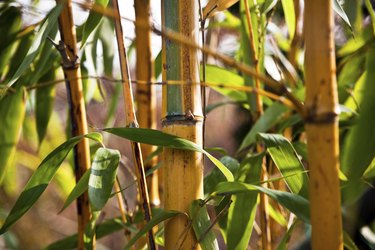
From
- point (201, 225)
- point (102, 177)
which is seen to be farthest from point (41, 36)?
point (201, 225)

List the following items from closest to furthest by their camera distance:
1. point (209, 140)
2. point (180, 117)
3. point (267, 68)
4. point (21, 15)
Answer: point (180, 117), point (21, 15), point (267, 68), point (209, 140)

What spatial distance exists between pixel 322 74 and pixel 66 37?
1.56 feet

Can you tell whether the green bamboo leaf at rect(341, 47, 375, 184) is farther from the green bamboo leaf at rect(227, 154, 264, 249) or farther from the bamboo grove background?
the green bamboo leaf at rect(227, 154, 264, 249)

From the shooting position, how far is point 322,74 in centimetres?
47

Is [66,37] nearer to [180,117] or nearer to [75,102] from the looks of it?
[75,102]

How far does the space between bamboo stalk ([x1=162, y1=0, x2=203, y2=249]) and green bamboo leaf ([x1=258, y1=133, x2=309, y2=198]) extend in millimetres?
102

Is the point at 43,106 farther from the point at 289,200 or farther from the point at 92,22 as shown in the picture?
the point at 289,200

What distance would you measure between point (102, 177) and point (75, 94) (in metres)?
0.19

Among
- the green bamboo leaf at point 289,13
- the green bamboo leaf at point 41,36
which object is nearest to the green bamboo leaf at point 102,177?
the green bamboo leaf at point 41,36

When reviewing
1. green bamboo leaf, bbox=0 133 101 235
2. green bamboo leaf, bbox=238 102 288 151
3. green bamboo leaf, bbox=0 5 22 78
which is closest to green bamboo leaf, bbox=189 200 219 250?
green bamboo leaf, bbox=0 133 101 235

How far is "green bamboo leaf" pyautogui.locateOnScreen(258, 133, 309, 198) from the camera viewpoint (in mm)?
→ 703

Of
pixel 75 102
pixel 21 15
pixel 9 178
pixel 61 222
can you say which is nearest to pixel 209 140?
pixel 61 222

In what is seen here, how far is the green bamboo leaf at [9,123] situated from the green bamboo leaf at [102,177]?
303 millimetres

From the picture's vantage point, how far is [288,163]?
73 cm
